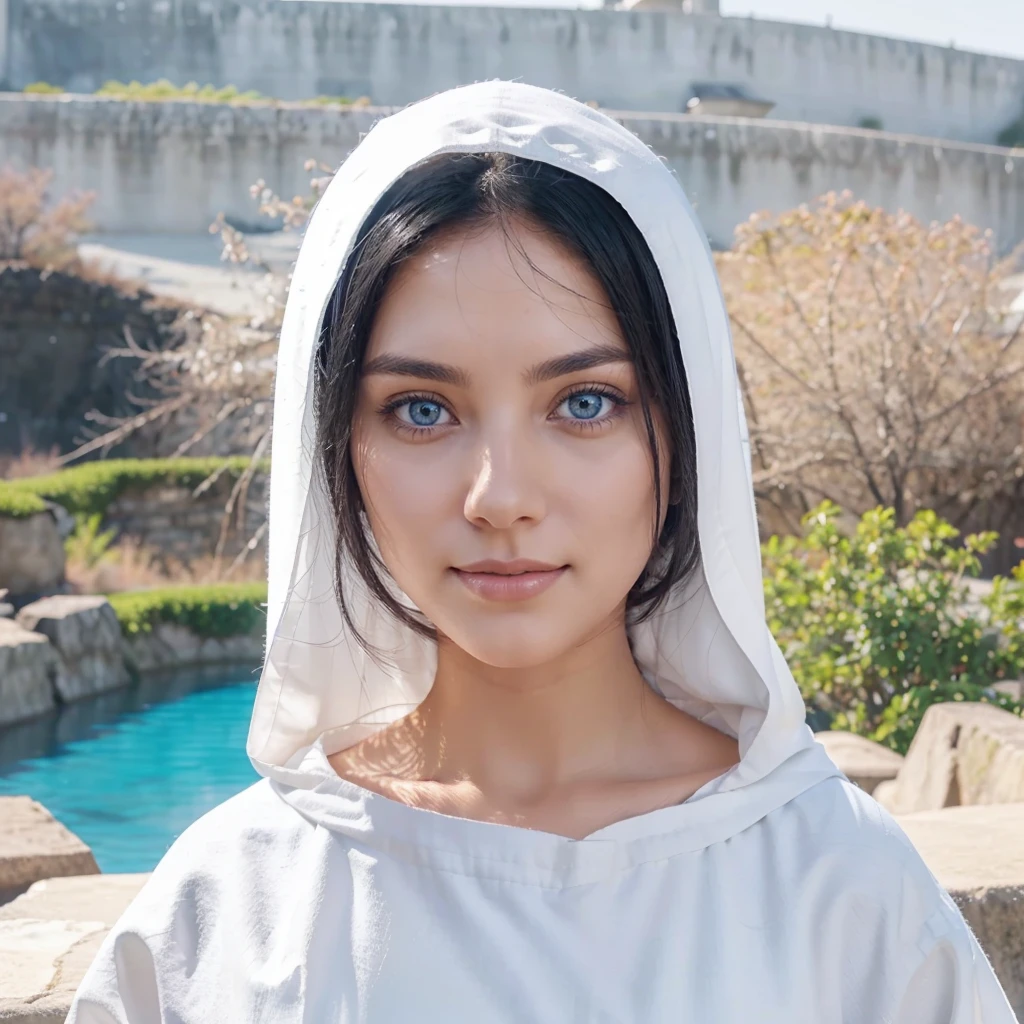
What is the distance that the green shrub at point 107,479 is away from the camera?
35.7 ft

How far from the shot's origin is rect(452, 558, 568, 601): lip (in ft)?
3.97

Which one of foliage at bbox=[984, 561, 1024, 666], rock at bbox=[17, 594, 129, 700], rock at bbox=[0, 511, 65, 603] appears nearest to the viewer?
foliage at bbox=[984, 561, 1024, 666]

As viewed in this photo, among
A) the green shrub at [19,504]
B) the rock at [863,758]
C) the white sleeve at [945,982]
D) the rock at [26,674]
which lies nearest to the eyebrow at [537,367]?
the white sleeve at [945,982]

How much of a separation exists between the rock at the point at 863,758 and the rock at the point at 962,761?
9cm

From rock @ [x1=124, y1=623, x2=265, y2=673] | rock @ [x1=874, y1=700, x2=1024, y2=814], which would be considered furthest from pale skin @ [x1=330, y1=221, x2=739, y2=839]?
rock @ [x1=124, y1=623, x2=265, y2=673]

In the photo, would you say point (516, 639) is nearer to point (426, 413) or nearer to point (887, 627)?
point (426, 413)

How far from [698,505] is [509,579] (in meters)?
0.20

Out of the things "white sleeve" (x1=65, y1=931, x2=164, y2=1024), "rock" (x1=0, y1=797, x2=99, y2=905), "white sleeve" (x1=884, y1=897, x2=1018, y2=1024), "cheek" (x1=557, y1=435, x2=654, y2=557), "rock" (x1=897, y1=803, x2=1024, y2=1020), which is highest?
"cheek" (x1=557, y1=435, x2=654, y2=557)

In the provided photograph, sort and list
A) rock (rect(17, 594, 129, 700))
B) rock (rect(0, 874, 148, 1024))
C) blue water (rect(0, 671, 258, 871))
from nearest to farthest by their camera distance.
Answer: rock (rect(0, 874, 148, 1024)), blue water (rect(0, 671, 258, 871)), rock (rect(17, 594, 129, 700))

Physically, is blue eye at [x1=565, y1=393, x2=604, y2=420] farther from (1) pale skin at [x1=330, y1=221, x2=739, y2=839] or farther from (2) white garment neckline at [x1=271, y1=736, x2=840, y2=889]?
(2) white garment neckline at [x1=271, y1=736, x2=840, y2=889]

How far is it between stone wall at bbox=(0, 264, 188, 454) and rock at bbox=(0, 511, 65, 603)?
13.7 feet

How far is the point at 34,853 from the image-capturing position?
331cm

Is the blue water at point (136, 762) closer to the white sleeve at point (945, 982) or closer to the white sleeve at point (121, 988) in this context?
the white sleeve at point (121, 988)

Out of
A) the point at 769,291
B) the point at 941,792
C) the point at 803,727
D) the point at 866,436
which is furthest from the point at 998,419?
the point at 803,727
